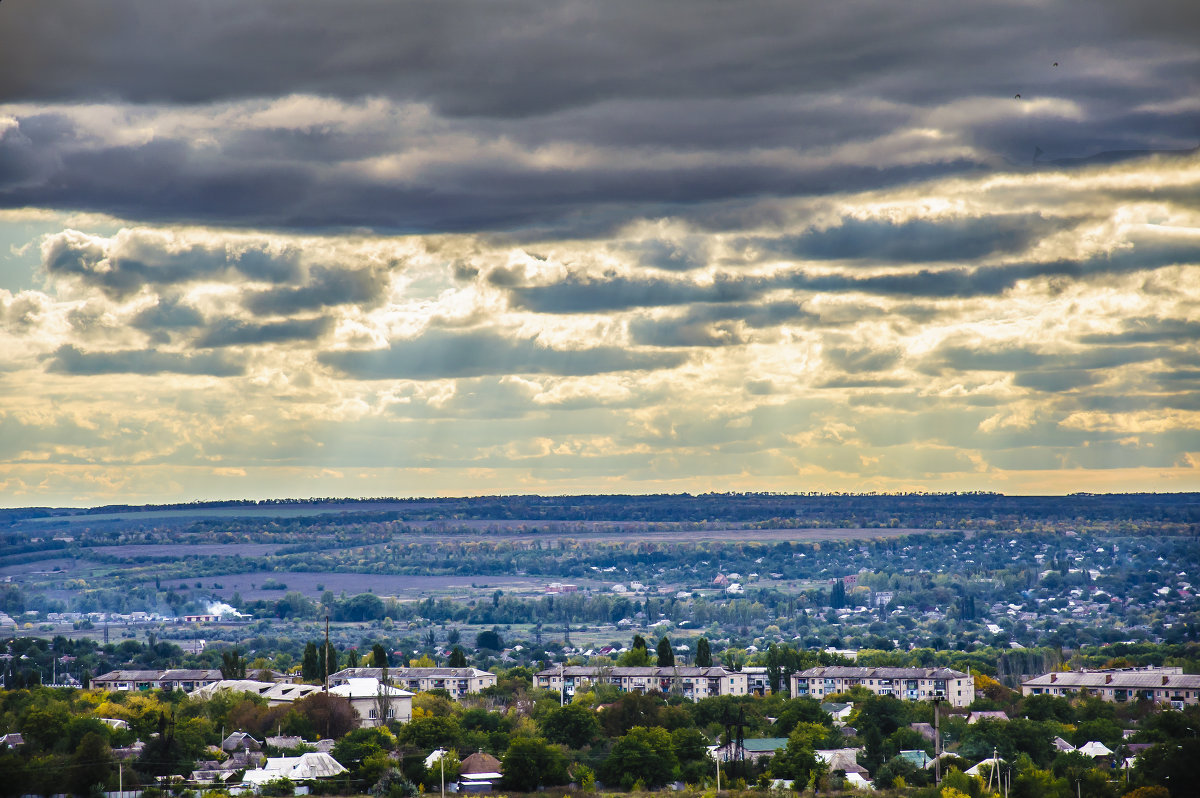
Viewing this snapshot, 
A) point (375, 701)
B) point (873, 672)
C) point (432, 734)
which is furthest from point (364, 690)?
point (873, 672)

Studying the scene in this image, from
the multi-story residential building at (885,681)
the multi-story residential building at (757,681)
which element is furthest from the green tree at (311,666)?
the multi-story residential building at (885,681)

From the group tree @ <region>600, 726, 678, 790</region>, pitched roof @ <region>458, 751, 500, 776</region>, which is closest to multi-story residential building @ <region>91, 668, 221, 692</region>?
pitched roof @ <region>458, 751, 500, 776</region>

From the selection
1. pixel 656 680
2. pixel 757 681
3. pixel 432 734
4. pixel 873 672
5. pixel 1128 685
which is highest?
pixel 432 734

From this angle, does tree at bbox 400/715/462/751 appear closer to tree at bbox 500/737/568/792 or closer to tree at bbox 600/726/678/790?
tree at bbox 500/737/568/792

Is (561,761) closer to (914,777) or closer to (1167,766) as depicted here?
(914,777)

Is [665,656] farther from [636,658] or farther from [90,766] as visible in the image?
[90,766]
